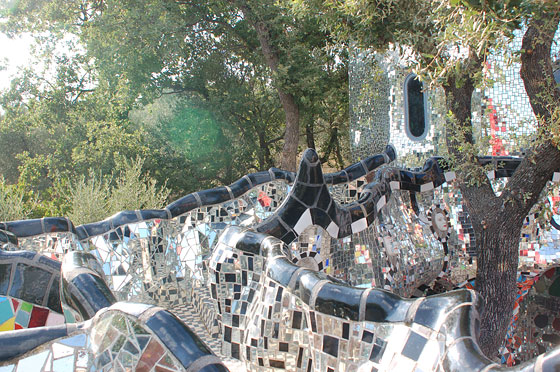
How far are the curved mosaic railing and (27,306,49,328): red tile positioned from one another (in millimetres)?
391

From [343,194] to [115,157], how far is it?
24.7 ft

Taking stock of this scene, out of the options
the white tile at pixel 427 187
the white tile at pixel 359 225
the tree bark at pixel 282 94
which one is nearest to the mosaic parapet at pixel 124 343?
the white tile at pixel 359 225

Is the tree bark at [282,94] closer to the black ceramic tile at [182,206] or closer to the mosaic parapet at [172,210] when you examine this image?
the mosaic parapet at [172,210]

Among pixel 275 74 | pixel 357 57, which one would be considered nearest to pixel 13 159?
pixel 275 74

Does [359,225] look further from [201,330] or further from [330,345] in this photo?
[330,345]

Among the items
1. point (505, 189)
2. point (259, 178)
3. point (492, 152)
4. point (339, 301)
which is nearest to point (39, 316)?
point (339, 301)

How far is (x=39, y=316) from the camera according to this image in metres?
2.70

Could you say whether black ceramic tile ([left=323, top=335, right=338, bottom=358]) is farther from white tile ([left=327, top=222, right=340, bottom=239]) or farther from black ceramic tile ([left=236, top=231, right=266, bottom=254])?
white tile ([left=327, top=222, right=340, bottom=239])

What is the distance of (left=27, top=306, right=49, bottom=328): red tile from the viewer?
8.78 ft

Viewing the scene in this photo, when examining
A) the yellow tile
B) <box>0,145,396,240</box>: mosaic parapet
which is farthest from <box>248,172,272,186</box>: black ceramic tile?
the yellow tile

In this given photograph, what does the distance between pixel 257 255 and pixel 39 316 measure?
1169 mm

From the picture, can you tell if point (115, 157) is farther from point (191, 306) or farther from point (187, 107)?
point (191, 306)

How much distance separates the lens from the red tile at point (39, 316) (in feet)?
8.78

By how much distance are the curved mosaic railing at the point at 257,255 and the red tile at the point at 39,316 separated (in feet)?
1.28
